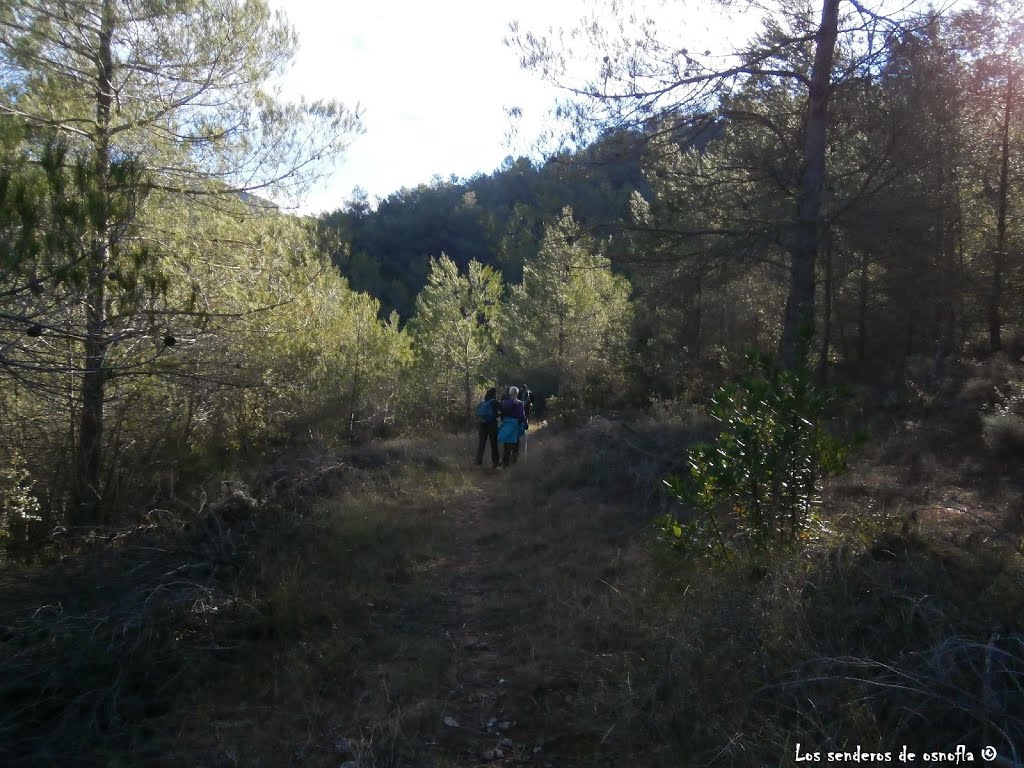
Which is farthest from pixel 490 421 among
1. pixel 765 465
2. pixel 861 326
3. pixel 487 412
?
pixel 861 326

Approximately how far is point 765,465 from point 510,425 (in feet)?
26.2

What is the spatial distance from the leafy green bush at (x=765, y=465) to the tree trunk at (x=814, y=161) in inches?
137

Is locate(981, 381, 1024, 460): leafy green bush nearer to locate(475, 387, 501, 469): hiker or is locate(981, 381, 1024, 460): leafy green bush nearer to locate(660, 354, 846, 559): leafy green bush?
locate(660, 354, 846, 559): leafy green bush

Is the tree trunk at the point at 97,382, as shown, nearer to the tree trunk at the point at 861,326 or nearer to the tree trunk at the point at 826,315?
the tree trunk at the point at 826,315

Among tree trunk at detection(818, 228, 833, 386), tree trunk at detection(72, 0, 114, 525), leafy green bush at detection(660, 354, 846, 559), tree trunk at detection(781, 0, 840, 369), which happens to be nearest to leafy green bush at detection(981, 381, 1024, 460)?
tree trunk at detection(781, 0, 840, 369)

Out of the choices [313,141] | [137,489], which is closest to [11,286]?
[137,489]

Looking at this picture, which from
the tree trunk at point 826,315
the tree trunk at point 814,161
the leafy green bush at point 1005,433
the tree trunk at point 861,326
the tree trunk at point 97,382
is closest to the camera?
the tree trunk at point 97,382

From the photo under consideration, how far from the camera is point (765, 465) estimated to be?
16.0 ft

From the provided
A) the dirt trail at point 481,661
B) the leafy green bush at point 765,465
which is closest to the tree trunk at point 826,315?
the leafy green bush at point 765,465

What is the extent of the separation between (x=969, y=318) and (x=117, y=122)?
648 inches

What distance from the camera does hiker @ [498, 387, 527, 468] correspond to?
12.6m

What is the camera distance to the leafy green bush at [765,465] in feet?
16.0

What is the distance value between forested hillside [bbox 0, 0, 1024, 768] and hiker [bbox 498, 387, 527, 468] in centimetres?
8

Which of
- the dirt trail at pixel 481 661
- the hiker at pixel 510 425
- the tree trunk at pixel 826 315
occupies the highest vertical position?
the tree trunk at pixel 826 315
